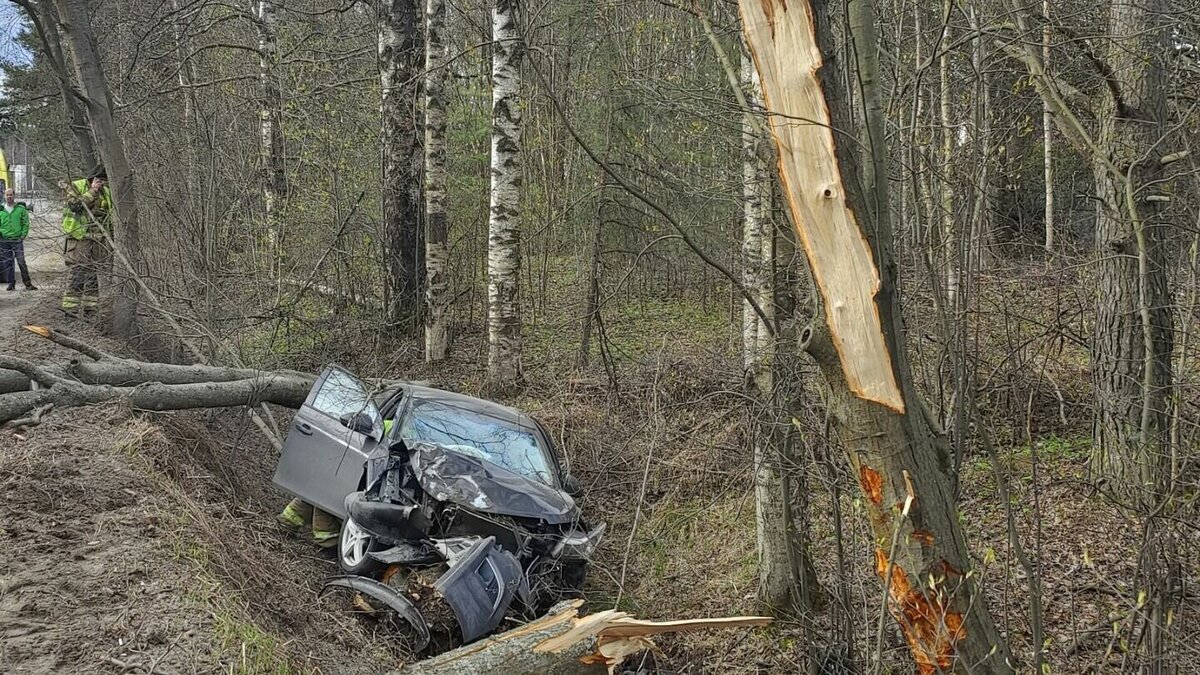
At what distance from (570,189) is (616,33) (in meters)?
3.35

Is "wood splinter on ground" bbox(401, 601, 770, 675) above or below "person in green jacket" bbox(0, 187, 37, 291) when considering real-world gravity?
below

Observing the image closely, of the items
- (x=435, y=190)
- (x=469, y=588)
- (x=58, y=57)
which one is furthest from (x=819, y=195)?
(x=58, y=57)

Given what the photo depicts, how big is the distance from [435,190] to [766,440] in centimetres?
836

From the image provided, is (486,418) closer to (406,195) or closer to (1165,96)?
(1165,96)

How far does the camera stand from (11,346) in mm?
9422

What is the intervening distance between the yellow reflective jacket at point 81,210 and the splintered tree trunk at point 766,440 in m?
9.07

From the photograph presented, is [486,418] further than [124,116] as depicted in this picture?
No

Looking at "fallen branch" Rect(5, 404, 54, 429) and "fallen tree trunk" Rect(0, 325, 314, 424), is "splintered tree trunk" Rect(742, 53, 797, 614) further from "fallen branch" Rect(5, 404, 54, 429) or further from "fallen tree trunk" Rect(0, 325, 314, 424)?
"fallen branch" Rect(5, 404, 54, 429)

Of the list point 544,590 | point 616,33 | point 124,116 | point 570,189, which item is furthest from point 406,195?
point 544,590

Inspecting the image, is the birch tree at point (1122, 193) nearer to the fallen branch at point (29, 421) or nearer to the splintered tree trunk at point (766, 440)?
the splintered tree trunk at point (766, 440)

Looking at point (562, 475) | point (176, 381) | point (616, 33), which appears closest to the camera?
point (562, 475)

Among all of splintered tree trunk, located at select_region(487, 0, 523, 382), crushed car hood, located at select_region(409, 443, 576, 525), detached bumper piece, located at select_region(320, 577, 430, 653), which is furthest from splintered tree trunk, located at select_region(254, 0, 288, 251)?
detached bumper piece, located at select_region(320, 577, 430, 653)

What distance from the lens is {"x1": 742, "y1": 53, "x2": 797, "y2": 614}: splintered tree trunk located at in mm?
5199

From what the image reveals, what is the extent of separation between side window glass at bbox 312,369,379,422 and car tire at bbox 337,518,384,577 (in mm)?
1140
